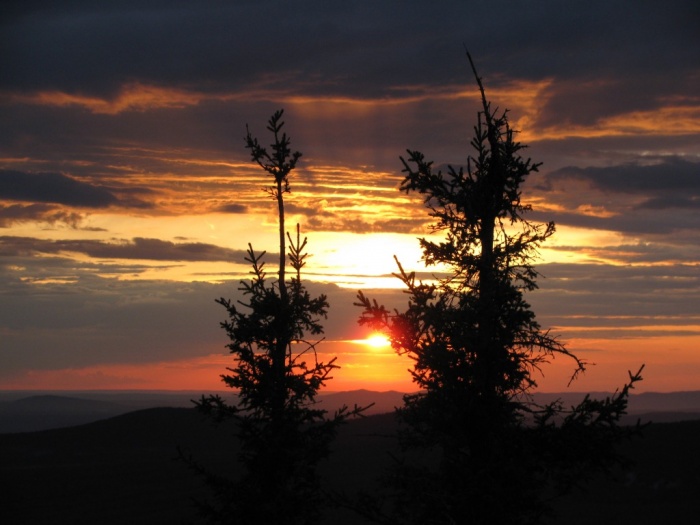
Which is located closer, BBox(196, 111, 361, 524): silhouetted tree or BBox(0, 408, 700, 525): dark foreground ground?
BBox(196, 111, 361, 524): silhouetted tree

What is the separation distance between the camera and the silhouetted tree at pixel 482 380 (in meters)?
13.1

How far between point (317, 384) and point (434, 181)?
30.4 feet

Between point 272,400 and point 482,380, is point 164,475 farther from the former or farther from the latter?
point 482,380

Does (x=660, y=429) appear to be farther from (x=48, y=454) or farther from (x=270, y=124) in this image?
(x=48, y=454)

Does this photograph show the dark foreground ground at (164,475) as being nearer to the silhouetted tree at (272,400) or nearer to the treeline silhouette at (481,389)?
the silhouetted tree at (272,400)

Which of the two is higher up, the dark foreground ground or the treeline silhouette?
the treeline silhouette

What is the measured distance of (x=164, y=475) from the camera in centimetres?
7362

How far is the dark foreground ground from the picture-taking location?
52.0m

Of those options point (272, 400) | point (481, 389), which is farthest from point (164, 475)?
point (481, 389)

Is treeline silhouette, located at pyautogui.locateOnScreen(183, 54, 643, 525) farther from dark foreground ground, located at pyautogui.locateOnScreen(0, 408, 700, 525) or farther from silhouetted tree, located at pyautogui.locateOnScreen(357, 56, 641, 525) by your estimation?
dark foreground ground, located at pyautogui.locateOnScreen(0, 408, 700, 525)

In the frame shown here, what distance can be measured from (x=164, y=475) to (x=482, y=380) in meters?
66.2

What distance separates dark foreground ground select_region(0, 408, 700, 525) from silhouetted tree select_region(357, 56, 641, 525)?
2061 centimetres

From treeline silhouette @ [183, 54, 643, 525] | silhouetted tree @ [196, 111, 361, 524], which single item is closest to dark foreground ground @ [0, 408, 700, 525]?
silhouetted tree @ [196, 111, 361, 524]

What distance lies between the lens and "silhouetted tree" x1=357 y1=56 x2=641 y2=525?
1312 cm
